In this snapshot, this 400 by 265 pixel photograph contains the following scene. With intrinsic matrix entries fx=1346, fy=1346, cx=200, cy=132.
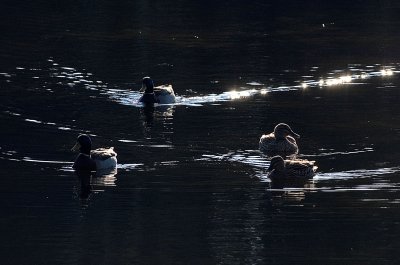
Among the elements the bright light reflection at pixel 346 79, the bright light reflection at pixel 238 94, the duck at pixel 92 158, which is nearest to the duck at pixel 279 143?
the duck at pixel 92 158

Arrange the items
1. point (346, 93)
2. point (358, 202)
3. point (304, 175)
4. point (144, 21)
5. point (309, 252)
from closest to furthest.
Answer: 1. point (309, 252)
2. point (358, 202)
3. point (304, 175)
4. point (346, 93)
5. point (144, 21)

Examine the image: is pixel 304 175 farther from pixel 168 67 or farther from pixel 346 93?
pixel 168 67

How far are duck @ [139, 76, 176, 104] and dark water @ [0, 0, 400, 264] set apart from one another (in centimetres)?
42

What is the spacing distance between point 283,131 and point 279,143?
397 mm

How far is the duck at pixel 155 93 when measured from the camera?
39219 millimetres

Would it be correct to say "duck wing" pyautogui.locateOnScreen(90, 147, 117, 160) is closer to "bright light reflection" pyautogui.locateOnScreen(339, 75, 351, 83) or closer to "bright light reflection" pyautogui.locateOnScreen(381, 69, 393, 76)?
"bright light reflection" pyautogui.locateOnScreen(339, 75, 351, 83)

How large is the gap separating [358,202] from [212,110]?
1148 cm

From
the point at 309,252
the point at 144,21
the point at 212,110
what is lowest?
the point at 309,252

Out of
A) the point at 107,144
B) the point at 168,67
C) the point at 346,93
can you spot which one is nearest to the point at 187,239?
the point at 107,144

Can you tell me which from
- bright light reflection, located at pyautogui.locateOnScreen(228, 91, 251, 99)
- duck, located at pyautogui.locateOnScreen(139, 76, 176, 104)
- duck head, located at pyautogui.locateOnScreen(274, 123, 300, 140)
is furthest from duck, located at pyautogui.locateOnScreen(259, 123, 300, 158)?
bright light reflection, located at pyautogui.locateOnScreen(228, 91, 251, 99)

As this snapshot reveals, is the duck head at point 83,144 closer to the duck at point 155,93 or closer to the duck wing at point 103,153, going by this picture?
the duck wing at point 103,153

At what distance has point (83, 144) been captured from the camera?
3111 cm

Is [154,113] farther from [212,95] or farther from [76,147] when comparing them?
[76,147]

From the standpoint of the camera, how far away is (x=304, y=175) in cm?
2923
